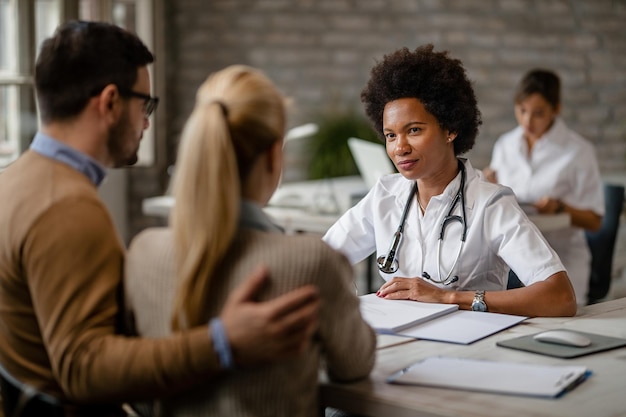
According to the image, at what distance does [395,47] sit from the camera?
5.68 metres

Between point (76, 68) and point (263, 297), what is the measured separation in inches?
21.2

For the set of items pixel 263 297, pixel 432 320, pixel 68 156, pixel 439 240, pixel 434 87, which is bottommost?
pixel 432 320

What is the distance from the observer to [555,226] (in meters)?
3.72

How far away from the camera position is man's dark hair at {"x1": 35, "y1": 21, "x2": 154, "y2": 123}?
4.91 ft

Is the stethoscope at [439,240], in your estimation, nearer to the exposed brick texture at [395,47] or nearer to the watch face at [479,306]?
the watch face at [479,306]

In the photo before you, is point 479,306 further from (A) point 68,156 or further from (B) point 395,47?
(B) point 395,47

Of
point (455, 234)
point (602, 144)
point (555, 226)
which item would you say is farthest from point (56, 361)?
point (602, 144)

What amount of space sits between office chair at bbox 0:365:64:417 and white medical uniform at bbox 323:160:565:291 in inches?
45.2

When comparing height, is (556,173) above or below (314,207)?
above

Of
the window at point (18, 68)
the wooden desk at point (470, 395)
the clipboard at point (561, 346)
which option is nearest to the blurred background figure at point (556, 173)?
the clipboard at point (561, 346)

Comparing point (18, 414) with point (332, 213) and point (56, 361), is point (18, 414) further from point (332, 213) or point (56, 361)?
point (332, 213)

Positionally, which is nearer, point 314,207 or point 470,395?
point 470,395

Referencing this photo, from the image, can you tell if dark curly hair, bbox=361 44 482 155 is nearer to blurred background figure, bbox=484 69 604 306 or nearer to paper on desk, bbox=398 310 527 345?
paper on desk, bbox=398 310 527 345

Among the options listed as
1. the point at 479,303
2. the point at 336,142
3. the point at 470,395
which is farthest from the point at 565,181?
the point at 470,395
